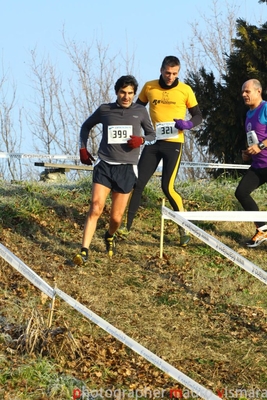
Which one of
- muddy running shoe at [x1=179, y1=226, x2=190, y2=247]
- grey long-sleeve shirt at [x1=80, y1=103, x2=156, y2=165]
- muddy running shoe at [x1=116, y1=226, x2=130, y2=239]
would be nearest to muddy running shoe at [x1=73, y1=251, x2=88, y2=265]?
grey long-sleeve shirt at [x1=80, y1=103, x2=156, y2=165]

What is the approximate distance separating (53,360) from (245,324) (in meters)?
2.21

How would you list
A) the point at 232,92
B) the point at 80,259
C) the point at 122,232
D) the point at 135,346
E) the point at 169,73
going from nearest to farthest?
1. the point at 135,346
2. the point at 80,259
3. the point at 169,73
4. the point at 122,232
5. the point at 232,92

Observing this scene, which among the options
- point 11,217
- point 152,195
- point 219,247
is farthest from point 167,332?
point 152,195

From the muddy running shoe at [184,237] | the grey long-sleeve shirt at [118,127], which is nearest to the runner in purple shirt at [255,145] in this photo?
the muddy running shoe at [184,237]

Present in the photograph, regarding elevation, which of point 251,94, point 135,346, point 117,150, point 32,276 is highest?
point 251,94

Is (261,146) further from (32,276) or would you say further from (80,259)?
(32,276)

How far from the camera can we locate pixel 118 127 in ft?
27.6

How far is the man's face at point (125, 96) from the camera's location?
8352 mm

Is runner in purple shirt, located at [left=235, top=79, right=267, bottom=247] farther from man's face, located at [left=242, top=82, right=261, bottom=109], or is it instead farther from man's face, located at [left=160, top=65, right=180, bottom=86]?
man's face, located at [left=160, top=65, right=180, bottom=86]

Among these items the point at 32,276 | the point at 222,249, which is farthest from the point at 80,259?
the point at 32,276

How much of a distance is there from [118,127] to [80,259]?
1499 mm

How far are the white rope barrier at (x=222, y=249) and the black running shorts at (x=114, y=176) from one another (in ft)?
2.24

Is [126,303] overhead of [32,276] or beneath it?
beneath

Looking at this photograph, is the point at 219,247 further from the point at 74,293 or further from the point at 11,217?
the point at 11,217
